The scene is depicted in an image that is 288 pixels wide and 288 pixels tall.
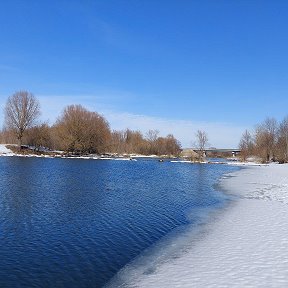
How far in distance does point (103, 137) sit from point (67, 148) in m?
13.0

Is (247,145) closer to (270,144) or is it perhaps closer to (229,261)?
(270,144)

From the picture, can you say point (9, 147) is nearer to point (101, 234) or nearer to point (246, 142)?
point (246, 142)

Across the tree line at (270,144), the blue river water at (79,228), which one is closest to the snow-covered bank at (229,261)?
the blue river water at (79,228)

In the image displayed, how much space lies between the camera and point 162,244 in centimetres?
1373

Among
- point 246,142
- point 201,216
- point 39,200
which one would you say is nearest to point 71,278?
point 201,216

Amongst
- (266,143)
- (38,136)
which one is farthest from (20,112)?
(266,143)

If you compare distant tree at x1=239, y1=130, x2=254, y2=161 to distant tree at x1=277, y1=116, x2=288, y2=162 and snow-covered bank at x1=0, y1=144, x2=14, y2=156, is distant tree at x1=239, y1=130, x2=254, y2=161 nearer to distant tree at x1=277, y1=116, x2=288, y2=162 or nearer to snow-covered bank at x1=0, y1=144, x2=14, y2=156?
distant tree at x1=277, y1=116, x2=288, y2=162

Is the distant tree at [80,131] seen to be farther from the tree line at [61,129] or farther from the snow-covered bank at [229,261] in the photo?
the snow-covered bank at [229,261]

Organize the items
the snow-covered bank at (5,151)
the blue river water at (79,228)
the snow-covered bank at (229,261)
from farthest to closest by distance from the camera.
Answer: the snow-covered bank at (5,151), the blue river water at (79,228), the snow-covered bank at (229,261)

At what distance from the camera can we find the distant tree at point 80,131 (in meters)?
103

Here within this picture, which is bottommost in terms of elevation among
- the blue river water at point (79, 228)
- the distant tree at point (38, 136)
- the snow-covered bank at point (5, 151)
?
the blue river water at point (79, 228)

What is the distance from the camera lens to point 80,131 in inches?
4097

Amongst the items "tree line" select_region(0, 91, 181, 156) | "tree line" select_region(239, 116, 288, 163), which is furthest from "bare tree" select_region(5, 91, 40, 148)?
"tree line" select_region(239, 116, 288, 163)

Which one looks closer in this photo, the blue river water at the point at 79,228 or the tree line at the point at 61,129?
the blue river water at the point at 79,228
